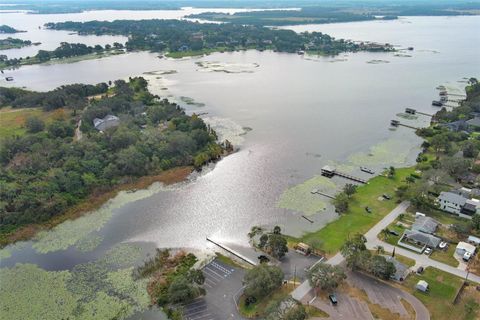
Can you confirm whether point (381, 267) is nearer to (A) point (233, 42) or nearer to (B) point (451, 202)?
(B) point (451, 202)

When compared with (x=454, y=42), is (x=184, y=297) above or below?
below

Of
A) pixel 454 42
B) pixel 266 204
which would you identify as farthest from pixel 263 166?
pixel 454 42

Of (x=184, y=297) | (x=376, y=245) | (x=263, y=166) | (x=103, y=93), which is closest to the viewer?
(x=184, y=297)

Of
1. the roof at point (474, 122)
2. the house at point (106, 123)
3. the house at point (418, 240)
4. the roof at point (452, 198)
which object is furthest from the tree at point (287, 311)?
the roof at point (474, 122)

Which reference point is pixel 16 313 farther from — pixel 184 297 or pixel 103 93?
pixel 103 93

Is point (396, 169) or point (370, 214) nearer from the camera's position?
point (370, 214)

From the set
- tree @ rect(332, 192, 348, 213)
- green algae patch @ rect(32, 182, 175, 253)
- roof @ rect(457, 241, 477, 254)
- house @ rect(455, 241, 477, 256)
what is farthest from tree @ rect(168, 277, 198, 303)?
roof @ rect(457, 241, 477, 254)

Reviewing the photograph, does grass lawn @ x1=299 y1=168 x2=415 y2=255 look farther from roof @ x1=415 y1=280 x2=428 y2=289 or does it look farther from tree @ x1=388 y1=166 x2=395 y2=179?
roof @ x1=415 y1=280 x2=428 y2=289
